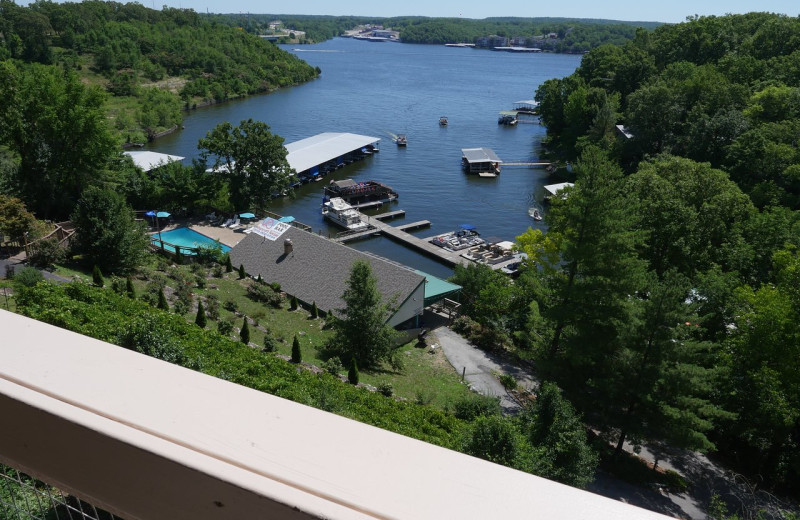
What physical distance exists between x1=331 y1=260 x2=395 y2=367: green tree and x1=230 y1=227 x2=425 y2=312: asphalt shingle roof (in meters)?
2.24

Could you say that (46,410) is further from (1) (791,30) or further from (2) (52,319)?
(1) (791,30)

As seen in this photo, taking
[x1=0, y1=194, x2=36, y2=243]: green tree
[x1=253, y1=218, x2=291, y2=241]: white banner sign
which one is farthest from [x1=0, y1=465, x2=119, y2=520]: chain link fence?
[x1=253, y1=218, x2=291, y2=241]: white banner sign

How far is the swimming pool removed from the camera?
27641mm

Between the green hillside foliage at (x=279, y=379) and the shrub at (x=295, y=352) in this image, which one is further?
the shrub at (x=295, y=352)

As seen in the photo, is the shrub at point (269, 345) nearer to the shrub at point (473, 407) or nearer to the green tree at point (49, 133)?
the shrub at point (473, 407)

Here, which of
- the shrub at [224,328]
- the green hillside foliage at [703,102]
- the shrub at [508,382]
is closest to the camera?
the shrub at [224,328]

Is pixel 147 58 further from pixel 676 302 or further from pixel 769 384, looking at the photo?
pixel 769 384

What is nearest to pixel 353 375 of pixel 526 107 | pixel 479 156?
pixel 479 156

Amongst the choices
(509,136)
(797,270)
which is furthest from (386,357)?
(509,136)

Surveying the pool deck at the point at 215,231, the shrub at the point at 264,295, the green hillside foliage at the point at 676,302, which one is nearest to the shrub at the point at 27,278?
the shrub at the point at 264,295

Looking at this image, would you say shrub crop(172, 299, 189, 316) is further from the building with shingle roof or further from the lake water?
the lake water

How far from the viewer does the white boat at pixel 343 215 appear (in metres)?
36.4

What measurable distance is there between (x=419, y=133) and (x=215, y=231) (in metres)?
34.8

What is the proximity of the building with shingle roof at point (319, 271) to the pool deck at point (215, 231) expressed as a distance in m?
3.94
